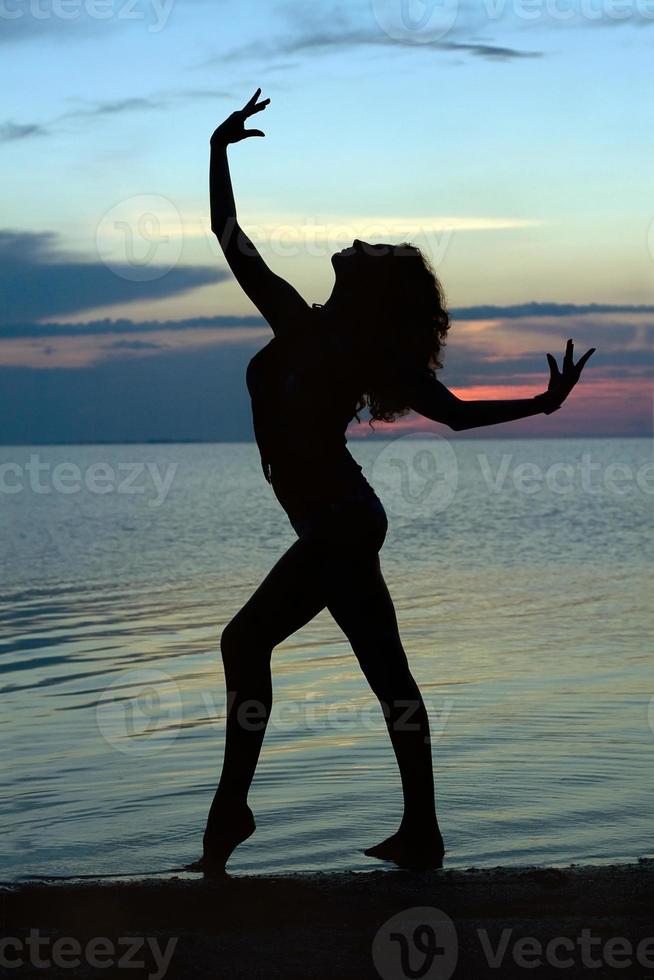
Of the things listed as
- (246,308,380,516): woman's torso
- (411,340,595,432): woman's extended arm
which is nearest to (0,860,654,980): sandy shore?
(246,308,380,516): woman's torso

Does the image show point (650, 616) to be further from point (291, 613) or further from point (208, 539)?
point (208, 539)

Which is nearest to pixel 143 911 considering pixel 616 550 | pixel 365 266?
pixel 365 266

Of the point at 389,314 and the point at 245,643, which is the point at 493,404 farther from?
the point at 245,643

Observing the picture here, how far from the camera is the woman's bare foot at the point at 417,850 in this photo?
4879 mm

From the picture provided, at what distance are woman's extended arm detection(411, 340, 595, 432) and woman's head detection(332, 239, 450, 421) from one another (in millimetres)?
119

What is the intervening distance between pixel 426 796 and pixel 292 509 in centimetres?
117

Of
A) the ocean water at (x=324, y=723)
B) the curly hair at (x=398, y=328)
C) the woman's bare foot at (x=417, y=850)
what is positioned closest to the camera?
the curly hair at (x=398, y=328)

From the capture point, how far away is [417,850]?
4883 millimetres

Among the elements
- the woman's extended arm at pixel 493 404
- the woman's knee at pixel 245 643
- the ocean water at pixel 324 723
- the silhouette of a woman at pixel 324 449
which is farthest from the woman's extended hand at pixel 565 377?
the ocean water at pixel 324 723

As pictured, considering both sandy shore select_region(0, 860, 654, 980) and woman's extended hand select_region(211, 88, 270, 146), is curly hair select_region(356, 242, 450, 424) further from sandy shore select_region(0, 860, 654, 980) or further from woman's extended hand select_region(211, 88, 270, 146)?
sandy shore select_region(0, 860, 654, 980)

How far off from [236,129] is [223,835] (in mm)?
2588

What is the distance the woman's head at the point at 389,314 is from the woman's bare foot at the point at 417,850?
1572 millimetres

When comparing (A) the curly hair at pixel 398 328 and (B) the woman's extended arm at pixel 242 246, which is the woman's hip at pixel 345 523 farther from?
(B) the woman's extended arm at pixel 242 246

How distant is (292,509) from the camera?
478cm
